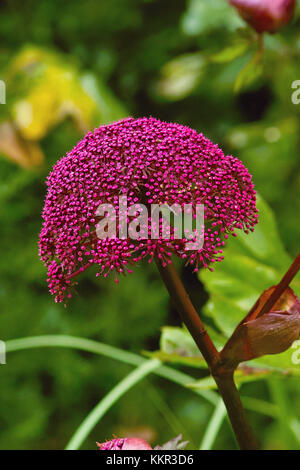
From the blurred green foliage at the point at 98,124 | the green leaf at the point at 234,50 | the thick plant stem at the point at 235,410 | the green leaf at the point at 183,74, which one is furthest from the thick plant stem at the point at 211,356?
the green leaf at the point at 183,74

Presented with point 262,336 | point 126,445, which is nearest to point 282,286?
point 262,336

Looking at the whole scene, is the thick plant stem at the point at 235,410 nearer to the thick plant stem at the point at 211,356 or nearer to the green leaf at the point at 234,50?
the thick plant stem at the point at 211,356

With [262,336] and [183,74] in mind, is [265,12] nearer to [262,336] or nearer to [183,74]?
[262,336]

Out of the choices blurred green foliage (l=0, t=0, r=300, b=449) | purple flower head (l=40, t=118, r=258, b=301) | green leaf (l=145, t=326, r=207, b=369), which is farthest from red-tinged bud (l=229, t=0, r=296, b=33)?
blurred green foliage (l=0, t=0, r=300, b=449)

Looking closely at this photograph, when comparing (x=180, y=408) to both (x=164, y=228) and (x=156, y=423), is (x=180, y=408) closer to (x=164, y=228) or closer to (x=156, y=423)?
(x=156, y=423)

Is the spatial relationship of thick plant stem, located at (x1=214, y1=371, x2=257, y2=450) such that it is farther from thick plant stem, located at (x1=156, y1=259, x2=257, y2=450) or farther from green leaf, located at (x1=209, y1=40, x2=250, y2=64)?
green leaf, located at (x1=209, y1=40, x2=250, y2=64)

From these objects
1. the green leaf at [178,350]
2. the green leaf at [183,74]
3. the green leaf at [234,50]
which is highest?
the green leaf at [183,74]

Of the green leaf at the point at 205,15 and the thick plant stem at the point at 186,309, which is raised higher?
the green leaf at the point at 205,15

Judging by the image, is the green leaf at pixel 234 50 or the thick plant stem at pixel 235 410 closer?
the thick plant stem at pixel 235 410

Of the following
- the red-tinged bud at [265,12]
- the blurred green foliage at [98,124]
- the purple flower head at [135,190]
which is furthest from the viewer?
the blurred green foliage at [98,124]
